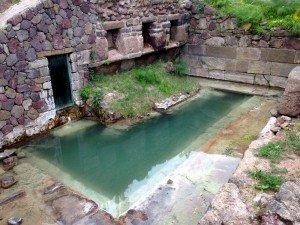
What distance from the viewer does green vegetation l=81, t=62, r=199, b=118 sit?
729cm

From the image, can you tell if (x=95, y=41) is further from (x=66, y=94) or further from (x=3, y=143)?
(x=3, y=143)

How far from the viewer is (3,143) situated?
6.05 m

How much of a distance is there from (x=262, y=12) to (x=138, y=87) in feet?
13.6

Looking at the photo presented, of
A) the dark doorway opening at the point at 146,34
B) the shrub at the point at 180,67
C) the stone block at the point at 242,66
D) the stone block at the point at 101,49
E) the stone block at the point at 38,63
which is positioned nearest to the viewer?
the stone block at the point at 38,63

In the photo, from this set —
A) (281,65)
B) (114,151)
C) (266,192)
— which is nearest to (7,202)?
(114,151)

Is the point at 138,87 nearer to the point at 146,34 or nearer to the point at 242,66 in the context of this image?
the point at 146,34

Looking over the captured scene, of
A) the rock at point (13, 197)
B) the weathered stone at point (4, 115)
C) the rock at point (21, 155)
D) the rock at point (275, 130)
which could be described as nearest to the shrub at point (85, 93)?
the weathered stone at point (4, 115)

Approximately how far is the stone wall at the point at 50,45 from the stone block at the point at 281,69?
3.65m

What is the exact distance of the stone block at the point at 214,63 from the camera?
956cm

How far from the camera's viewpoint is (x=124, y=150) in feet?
20.2

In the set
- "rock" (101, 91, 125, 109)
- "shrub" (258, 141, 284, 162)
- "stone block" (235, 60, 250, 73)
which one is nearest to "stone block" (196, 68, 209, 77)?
"stone block" (235, 60, 250, 73)

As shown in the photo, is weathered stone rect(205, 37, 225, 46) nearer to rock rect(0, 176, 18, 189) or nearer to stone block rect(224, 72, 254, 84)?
stone block rect(224, 72, 254, 84)

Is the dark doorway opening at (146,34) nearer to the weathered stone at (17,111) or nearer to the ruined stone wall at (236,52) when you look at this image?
the ruined stone wall at (236,52)

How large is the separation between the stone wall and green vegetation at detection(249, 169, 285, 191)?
4.51 meters
